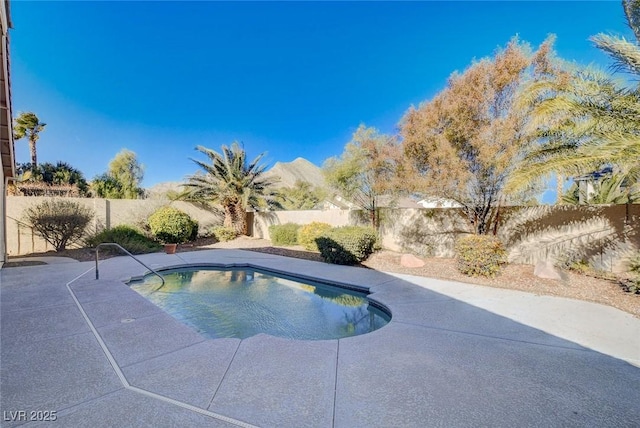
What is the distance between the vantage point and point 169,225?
12.9 meters

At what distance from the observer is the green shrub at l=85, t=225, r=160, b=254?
11445 millimetres

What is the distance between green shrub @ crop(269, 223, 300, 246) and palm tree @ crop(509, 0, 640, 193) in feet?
30.5

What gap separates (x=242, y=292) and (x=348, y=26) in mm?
11075

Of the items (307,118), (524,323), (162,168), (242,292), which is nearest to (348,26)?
(307,118)

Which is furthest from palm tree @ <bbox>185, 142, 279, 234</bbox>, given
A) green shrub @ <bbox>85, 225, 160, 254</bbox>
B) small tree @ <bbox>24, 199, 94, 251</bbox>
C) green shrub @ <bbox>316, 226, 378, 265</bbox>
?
green shrub @ <bbox>316, 226, 378, 265</bbox>

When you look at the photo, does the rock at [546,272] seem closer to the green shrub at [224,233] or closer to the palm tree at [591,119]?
the palm tree at [591,119]

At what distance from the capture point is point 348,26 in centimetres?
1145

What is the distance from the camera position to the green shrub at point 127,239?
11445mm

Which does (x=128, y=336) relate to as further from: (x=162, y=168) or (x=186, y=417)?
(x=162, y=168)

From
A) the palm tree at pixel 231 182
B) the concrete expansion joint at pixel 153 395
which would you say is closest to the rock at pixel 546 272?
the concrete expansion joint at pixel 153 395

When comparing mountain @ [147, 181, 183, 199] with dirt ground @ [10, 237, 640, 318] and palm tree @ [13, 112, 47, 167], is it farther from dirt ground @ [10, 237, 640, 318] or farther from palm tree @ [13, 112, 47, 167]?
palm tree @ [13, 112, 47, 167]

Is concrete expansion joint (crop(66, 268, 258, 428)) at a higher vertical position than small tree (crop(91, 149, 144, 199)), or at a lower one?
lower

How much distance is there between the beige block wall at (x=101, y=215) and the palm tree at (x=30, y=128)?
1190cm

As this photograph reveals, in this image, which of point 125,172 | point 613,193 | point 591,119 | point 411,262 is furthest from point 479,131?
point 125,172
